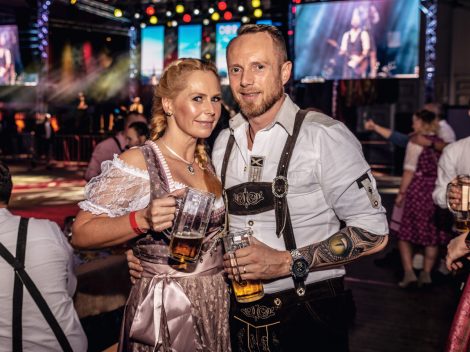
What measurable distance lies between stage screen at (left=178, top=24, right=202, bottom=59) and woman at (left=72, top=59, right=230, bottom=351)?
14638 millimetres

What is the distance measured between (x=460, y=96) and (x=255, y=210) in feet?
47.7

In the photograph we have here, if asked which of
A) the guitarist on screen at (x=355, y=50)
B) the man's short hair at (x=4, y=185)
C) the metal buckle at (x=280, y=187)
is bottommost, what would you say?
the man's short hair at (x=4, y=185)

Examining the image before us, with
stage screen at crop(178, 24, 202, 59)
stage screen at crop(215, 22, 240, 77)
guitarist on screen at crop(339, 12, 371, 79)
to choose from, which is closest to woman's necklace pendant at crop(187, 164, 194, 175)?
guitarist on screen at crop(339, 12, 371, 79)

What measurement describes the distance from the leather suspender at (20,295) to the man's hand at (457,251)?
5.68ft

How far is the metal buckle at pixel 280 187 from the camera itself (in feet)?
6.55

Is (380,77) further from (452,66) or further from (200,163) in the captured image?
(200,163)

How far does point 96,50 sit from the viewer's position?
2100 cm

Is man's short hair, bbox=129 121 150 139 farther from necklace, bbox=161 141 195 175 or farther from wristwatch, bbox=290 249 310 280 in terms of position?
wristwatch, bbox=290 249 310 280

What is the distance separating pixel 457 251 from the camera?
2.16 metres

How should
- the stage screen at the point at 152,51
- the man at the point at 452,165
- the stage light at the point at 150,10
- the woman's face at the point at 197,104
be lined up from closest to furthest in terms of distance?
1. the woman's face at the point at 197,104
2. the man at the point at 452,165
3. the stage light at the point at 150,10
4. the stage screen at the point at 152,51

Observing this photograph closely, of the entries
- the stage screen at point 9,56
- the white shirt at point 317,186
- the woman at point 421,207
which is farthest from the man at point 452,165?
the stage screen at point 9,56

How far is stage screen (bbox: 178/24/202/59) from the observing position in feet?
54.0

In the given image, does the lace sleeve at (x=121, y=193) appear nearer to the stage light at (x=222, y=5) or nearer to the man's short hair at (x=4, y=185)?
the man's short hair at (x=4, y=185)

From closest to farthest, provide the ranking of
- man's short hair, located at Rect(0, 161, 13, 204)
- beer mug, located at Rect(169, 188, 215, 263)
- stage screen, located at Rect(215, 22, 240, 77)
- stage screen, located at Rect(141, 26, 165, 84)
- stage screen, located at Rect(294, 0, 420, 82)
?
beer mug, located at Rect(169, 188, 215, 263)
man's short hair, located at Rect(0, 161, 13, 204)
stage screen, located at Rect(294, 0, 420, 82)
stage screen, located at Rect(215, 22, 240, 77)
stage screen, located at Rect(141, 26, 165, 84)
